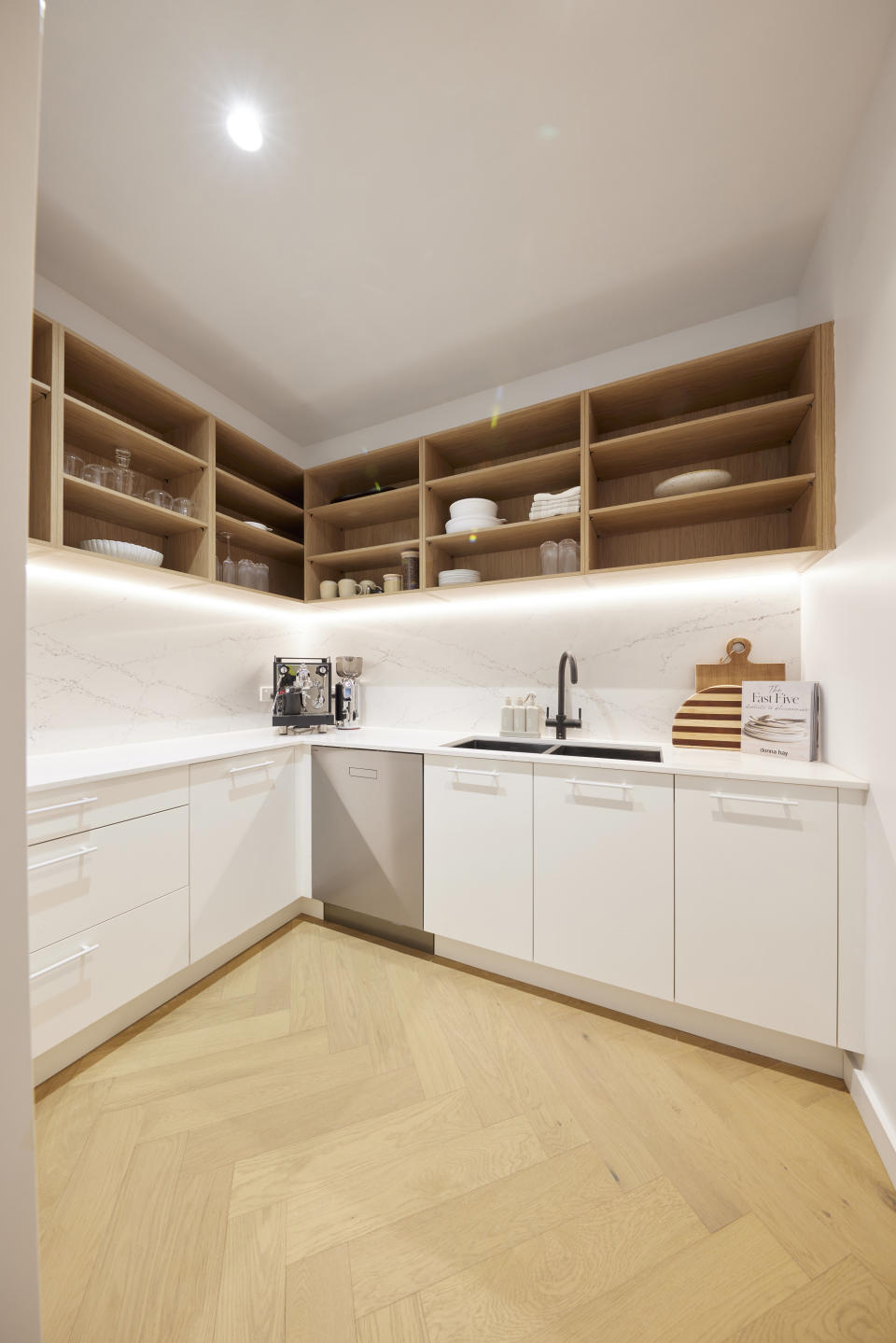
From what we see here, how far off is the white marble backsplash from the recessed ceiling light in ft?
5.15

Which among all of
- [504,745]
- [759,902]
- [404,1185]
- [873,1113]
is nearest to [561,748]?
[504,745]

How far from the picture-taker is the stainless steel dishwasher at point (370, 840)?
7.09 ft

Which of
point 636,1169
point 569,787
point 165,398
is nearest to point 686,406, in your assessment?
point 569,787

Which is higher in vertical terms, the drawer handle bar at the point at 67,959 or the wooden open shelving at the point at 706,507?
the wooden open shelving at the point at 706,507

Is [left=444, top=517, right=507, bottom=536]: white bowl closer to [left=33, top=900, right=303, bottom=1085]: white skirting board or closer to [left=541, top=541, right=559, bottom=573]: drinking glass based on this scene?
[left=541, top=541, right=559, bottom=573]: drinking glass

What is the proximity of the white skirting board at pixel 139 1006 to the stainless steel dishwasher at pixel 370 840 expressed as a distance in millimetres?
343

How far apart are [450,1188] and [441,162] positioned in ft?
9.03

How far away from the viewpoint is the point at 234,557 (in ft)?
9.28

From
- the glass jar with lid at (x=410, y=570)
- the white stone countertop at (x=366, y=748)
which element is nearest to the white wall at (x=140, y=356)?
the glass jar with lid at (x=410, y=570)

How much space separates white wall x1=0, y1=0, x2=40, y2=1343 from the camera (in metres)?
0.48

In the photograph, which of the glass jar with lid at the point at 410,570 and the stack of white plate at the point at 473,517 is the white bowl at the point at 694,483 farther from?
the glass jar with lid at the point at 410,570

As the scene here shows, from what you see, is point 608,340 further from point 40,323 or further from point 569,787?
point 40,323

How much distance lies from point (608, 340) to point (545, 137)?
96 cm

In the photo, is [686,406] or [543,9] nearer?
[543,9]
